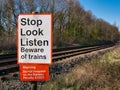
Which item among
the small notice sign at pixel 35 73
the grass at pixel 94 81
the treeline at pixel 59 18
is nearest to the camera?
the small notice sign at pixel 35 73

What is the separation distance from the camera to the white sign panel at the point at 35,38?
15.1 feet

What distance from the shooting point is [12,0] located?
4988 cm

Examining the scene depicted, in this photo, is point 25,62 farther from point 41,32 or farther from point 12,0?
point 12,0

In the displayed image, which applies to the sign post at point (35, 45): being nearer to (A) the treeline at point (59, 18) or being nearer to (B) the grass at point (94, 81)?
(B) the grass at point (94, 81)

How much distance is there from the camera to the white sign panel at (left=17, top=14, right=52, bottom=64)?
15.1 feet

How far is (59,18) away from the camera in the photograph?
56.6 metres

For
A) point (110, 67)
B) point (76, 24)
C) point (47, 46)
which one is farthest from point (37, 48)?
point (76, 24)

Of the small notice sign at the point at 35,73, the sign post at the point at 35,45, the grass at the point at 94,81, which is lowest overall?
the grass at the point at 94,81

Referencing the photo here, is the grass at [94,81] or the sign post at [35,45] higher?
the sign post at [35,45]

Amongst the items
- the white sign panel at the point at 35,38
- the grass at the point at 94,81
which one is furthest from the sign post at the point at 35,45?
the grass at the point at 94,81

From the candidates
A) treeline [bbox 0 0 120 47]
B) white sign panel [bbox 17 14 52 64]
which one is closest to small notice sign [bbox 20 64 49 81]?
white sign panel [bbox 17 14 52 64]

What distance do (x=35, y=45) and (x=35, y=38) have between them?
0.36 feet

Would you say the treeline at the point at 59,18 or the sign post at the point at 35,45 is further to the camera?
the treeline at the point at 59,18

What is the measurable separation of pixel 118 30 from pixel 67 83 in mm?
128452
